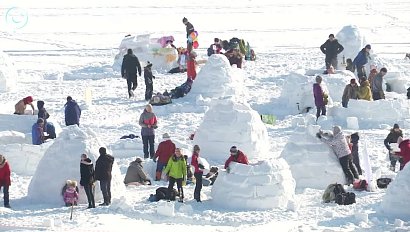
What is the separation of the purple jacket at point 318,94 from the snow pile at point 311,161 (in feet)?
16.3

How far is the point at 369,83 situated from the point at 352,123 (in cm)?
200

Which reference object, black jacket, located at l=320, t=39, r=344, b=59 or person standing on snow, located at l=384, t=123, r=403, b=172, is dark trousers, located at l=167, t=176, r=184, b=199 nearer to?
person standing on snow, located at l=384, t=123, r=403, b=172

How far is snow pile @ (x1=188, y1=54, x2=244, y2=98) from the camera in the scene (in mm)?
26234

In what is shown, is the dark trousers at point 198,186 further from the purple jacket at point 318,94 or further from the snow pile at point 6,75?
the snow pile at point 6,75

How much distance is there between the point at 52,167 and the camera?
55.6 ft

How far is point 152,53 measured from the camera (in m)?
31.9

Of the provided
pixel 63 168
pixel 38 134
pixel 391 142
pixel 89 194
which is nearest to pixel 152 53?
pixel 38 134

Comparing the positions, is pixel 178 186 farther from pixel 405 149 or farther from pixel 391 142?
pixel 391 142

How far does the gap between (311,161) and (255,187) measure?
7.37 feet

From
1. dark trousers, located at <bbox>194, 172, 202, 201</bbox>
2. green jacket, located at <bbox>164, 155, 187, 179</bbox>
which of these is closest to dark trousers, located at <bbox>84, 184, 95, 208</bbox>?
green jacket, located at <bbox>164, 155, 187, 179</bbox>

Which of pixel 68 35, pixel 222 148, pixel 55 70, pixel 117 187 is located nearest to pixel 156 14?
pixel 68 35

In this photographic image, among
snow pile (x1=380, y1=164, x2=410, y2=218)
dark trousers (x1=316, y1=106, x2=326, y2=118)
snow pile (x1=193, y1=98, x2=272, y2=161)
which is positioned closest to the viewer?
snow pile (x1=380, y1=164, x2=410, y2=218)

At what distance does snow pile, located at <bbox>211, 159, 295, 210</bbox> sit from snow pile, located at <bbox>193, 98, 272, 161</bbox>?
11.6ft

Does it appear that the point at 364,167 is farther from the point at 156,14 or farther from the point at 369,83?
the point at 156,14
